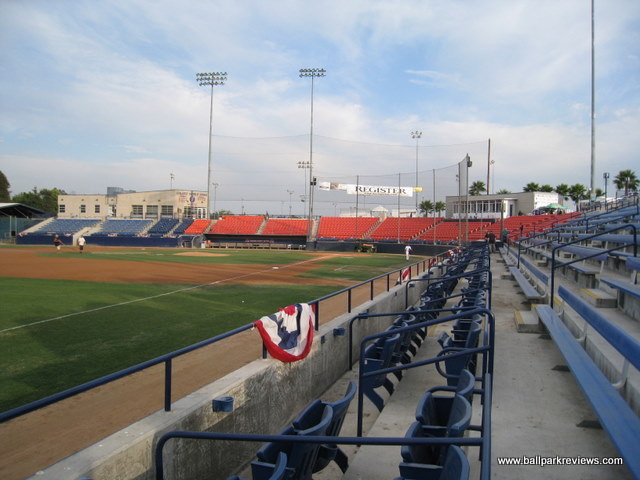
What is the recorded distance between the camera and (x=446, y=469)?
232 centimetres

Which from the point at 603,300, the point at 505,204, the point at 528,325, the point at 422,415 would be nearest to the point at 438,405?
the point at 422,415

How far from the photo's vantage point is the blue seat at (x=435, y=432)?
2.58 m

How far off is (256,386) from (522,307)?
6.56 m

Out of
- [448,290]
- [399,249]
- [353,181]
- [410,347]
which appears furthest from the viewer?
[353,181]

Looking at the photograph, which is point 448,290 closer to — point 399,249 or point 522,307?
point 522,307

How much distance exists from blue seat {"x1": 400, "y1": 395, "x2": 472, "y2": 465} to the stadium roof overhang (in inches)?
2498

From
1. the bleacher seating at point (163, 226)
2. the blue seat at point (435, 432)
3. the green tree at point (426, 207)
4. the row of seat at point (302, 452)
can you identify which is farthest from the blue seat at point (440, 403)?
the green tree at point (426, 207)

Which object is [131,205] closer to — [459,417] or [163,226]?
[163,226]

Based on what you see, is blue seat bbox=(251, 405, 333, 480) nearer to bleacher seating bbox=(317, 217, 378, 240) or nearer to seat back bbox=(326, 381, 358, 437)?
seat back bbox=(326, 381, 358, 437)

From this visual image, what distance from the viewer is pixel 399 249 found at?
4306 cm

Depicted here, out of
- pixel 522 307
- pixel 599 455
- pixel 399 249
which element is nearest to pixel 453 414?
pixel 599 455

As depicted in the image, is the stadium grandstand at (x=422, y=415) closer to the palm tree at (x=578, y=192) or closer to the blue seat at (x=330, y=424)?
the blue seat at (x=330, y=424)

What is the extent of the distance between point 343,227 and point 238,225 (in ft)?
43.3

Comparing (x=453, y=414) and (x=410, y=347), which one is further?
(x=410, y=347)
